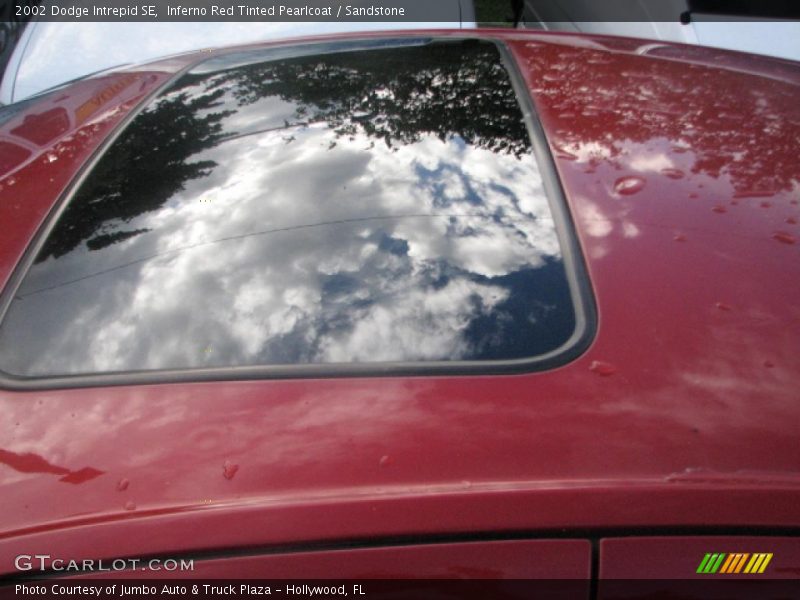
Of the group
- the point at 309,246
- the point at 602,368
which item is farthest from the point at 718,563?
the point at 309,246

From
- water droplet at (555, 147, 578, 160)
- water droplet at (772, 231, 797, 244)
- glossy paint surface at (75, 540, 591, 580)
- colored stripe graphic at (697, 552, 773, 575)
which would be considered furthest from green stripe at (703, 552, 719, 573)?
water droplet at (555, 147, 578, 160)

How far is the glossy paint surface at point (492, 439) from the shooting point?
3.12 ft

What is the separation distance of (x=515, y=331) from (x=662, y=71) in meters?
1.09

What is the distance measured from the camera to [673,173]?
1391 mm

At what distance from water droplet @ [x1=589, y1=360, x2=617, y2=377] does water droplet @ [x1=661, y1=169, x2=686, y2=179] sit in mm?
500

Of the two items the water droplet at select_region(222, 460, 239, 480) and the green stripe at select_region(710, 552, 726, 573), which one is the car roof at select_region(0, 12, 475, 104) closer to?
the water droplet at select_region(222, 460, 239, 480)

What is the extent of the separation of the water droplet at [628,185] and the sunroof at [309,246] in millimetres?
141

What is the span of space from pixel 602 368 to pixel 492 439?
206 millimetres

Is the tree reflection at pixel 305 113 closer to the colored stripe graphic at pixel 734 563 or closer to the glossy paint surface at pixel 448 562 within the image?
the glossy paint surface at pixel 448 562

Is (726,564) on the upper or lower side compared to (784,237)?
lower

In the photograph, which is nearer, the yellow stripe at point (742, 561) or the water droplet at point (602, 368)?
the yellow stripe at point (742, 561)

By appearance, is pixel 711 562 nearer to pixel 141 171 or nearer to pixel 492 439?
pixel 492 439
